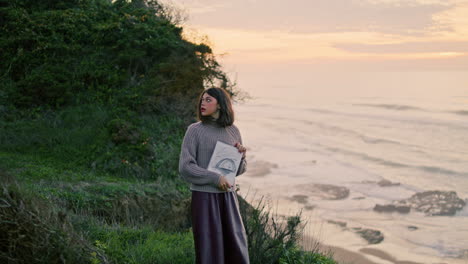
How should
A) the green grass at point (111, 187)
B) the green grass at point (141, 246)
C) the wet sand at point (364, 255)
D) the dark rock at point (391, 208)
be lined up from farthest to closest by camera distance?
1. the dark rock at point (391, 208)
2. the wet sand at point (364, 255)
3. the green grass at point (111, 187)
4. the green grass at point (141, 246)

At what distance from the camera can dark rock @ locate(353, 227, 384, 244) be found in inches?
624

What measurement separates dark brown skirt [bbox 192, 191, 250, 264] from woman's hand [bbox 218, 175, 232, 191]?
0.41 ft

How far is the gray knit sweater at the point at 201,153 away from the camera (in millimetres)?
3768

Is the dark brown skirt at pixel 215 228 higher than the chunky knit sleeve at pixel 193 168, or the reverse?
the chunky knit sleeve at pixel 193 168

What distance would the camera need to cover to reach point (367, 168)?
1152 inches

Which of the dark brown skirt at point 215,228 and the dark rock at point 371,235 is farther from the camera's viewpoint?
the dark rock at point 371,235

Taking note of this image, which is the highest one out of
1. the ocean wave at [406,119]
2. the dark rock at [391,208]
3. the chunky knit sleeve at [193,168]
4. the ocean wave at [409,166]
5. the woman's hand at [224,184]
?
the chunky knit sleeve at [193,168]

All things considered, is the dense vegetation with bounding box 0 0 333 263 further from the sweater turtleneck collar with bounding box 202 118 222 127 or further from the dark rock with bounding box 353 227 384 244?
the dark rock with bounding box 353 227 384 244

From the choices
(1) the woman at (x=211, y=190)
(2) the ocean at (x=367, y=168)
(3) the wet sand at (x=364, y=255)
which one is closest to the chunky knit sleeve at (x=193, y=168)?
(1) the woman at (x=211, y=190)

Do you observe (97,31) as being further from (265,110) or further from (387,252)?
(265,110)

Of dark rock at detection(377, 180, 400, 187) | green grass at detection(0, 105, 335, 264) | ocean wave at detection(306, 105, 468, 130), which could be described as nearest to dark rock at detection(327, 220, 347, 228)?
dark rock at detection(377, 180, 400, 187)

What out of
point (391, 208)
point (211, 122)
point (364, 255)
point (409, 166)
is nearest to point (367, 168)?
point (409, 166)

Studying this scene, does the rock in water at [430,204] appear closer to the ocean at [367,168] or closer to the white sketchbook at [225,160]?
the ocean at [367,168]

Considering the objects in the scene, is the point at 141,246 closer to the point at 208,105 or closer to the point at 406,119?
the point at 208,105
